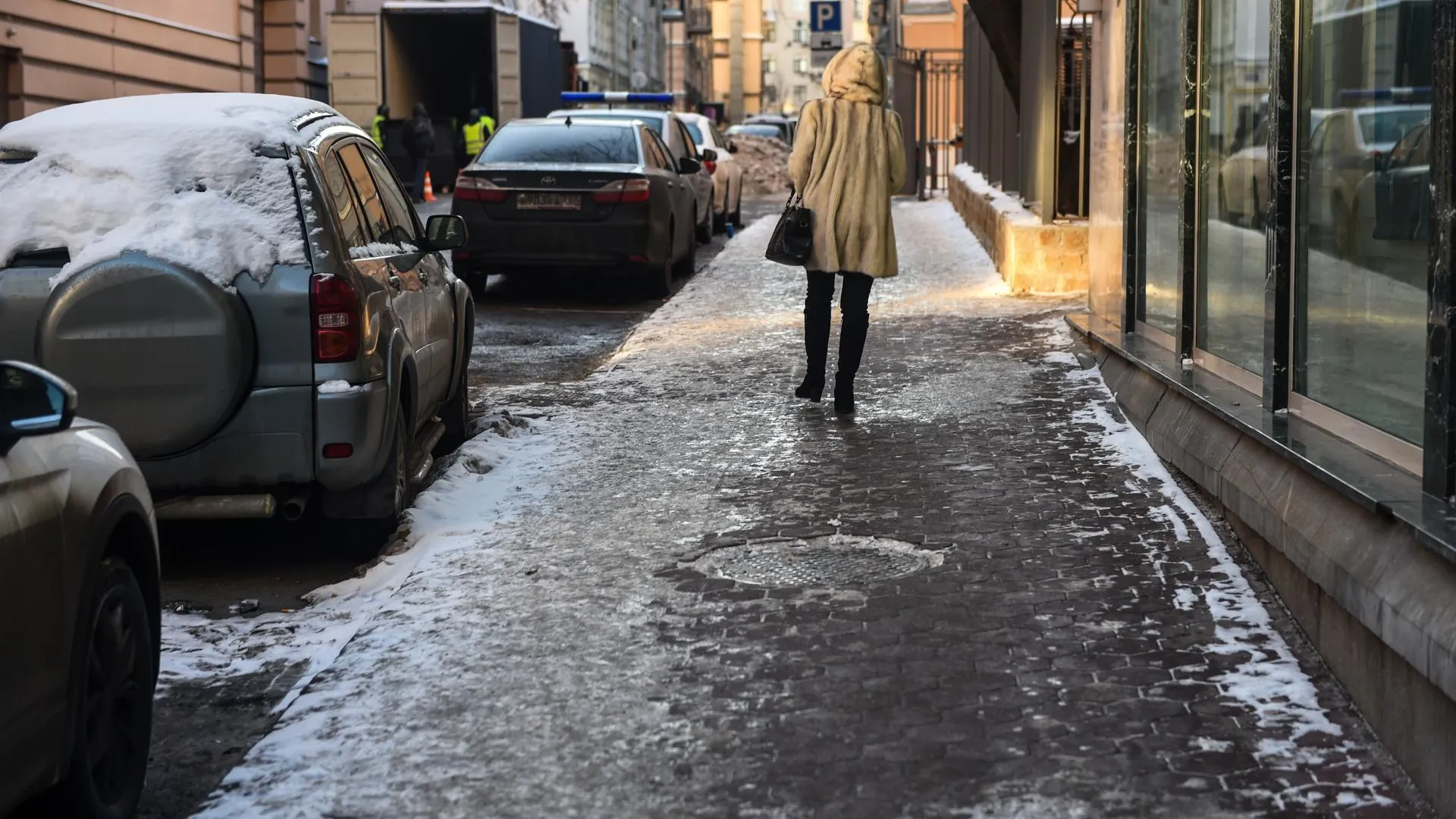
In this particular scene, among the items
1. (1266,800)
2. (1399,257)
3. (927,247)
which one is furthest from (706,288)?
(1266,800)

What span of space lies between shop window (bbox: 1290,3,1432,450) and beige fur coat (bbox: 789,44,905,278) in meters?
3.25

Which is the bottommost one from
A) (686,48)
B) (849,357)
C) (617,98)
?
(849,357)

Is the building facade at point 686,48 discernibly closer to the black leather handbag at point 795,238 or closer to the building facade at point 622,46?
the building facade at point 622,46

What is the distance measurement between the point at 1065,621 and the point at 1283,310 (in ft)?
5.65

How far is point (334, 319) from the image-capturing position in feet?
21.1

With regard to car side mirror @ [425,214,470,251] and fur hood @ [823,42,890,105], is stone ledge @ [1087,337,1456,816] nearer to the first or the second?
fur hood @ [823,42,890,105]

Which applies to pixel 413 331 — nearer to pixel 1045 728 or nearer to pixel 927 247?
pixel 1045 728

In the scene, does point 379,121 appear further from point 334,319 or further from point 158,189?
point 334,319

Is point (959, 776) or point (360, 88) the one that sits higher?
point (360, 88)

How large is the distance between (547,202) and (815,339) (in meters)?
6.46

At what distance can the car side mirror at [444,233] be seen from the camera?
8258 millimetres

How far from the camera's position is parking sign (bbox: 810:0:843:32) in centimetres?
3662

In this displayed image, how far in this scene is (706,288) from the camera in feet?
55.3

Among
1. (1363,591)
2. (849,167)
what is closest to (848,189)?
(849,167)
